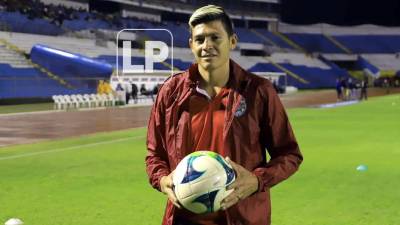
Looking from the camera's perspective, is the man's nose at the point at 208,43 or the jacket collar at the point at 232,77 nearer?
the man's nose at the point at 208,43

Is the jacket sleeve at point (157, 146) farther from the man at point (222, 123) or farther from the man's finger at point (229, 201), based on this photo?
the man's finger at point (229, 201)

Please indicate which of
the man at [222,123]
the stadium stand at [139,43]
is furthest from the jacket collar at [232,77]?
the stadium stand at [139,43]

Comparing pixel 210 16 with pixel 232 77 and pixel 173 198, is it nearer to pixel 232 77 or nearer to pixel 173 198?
pixel 232 77

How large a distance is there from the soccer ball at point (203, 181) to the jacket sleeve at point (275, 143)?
0.24m

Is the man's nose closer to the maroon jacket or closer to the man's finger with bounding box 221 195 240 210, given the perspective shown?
the maroon jacket

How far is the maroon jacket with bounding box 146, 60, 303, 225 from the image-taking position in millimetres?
3170

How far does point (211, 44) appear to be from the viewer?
3146 mm

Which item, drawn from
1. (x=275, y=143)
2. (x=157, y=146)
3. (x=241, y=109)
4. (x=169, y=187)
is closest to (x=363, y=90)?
(x=275, y=143)

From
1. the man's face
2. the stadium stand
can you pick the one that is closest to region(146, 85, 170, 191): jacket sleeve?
the man's face

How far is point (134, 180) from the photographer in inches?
417

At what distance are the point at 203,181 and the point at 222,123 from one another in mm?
338

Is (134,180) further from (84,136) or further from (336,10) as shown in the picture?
(336,10)

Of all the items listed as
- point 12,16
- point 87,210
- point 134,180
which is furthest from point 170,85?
point 12,16

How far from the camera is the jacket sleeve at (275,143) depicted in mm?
3221
